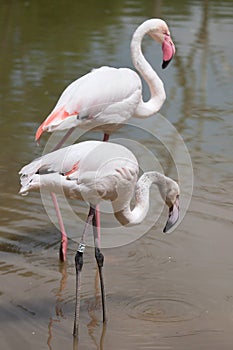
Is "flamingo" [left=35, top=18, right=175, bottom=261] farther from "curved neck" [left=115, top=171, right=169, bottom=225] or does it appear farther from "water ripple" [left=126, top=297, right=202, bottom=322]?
"water ripple" [left=126, top=297, right=202, bottom=322]

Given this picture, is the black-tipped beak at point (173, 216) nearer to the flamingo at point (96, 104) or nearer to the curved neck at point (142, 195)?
the curved neck at point (142, 195)

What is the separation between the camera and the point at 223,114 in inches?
360

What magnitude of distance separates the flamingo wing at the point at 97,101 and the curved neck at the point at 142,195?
2.98 feet

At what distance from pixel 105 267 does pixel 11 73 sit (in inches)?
220

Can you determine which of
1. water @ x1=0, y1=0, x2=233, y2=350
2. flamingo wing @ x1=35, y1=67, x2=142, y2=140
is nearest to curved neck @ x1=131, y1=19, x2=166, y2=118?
flamingo wing @ x1=35, y1=67, x2=142, y2=140

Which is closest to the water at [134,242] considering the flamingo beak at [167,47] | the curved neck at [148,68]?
the curved neck at [148,68]

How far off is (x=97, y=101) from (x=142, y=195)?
1037 mm

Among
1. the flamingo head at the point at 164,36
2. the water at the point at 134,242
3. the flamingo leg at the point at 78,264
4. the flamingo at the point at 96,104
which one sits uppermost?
the flamingo head at the point at 164,36

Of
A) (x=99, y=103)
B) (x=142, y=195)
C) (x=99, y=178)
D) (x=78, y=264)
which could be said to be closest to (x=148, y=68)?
(x=99, y=103)

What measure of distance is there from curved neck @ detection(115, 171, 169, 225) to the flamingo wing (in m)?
0.91

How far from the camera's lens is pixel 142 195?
489 cm

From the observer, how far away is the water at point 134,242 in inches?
181

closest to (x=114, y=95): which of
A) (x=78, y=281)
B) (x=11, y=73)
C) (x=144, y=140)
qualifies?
(x=78, y=281)

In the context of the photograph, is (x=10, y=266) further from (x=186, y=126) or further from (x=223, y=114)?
(x=223, y=114)
